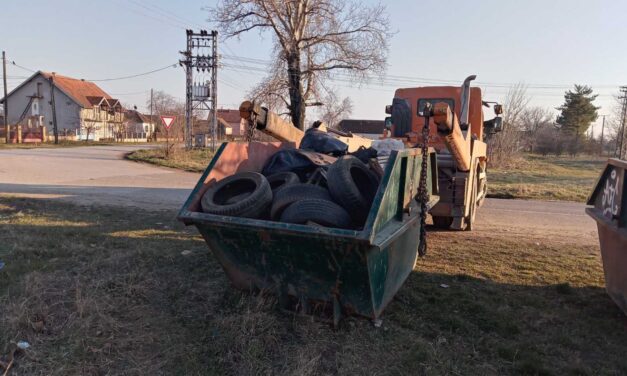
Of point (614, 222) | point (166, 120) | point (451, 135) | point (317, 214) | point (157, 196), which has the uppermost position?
point (166, 120)

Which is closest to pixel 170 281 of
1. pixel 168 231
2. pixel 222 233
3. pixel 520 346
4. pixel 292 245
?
pixel 222 233

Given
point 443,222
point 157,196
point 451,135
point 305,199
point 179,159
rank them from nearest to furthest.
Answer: point 305,199
point 451,135
point 443,222
point 157,196
point 179,159

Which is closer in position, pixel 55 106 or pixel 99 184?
pixel 99 184

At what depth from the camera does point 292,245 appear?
3.23 m

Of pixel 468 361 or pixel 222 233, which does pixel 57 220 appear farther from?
pixel 468 361

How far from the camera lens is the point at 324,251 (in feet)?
10.3

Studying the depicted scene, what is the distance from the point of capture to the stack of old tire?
10.8 ft

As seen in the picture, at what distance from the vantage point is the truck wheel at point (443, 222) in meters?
7.70

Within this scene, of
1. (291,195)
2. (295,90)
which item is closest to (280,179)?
(291,195)

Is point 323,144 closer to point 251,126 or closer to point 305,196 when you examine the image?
point 251,126

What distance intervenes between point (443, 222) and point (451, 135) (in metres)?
3.09

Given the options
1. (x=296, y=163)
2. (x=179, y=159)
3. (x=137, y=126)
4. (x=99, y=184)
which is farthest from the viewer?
(x=137, y=126)

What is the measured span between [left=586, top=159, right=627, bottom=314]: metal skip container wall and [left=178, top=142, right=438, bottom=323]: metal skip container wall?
5.50 feet

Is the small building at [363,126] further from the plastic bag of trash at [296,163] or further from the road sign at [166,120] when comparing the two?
the plastic bag of trash at [296,163]
